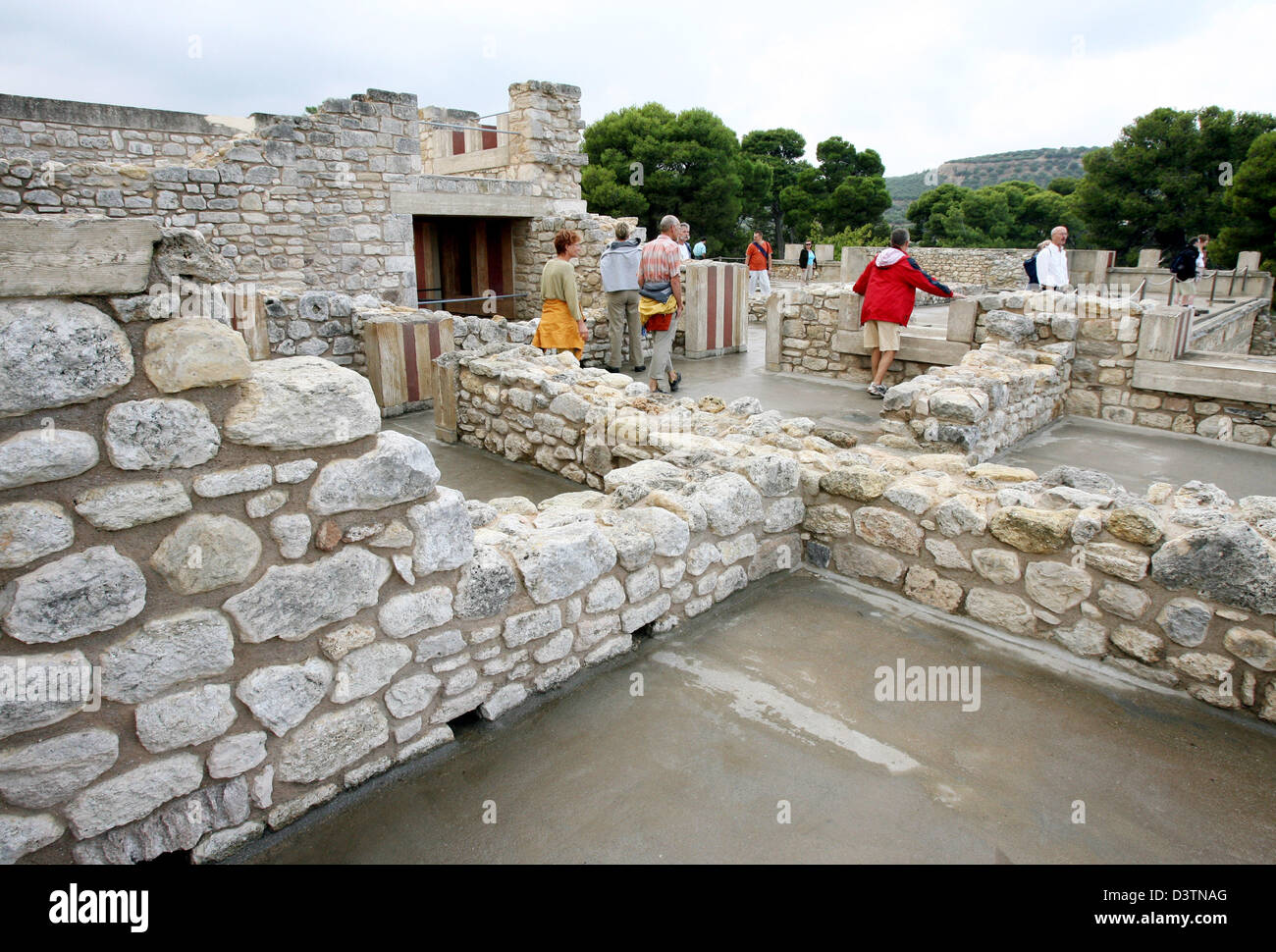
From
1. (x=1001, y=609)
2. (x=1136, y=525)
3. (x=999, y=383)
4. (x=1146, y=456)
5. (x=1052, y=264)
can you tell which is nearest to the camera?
(x=1136, y=525)

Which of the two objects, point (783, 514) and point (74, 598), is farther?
point (783, 514)

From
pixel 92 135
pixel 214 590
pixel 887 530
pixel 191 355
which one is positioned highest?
pixel 92 135

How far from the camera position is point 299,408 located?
7.80ft

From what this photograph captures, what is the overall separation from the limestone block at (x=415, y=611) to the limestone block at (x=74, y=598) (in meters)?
0.74

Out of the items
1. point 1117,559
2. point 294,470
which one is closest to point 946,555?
point 1117,559

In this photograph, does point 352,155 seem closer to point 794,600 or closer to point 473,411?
point 473,411

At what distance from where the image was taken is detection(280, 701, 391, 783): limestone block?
2.49 meters

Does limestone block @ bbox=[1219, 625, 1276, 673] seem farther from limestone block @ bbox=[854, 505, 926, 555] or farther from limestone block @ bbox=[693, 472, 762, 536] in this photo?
limestone block @ bbox=[693, 472, 762, 536]

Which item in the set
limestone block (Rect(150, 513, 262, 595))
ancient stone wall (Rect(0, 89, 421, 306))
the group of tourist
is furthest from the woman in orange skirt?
limestone block (Rect(150, 513, 262, 595))

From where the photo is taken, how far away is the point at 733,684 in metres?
3.23

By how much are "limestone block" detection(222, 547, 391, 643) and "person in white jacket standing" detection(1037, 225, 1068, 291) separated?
9252 mm

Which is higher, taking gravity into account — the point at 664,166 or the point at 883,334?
the point at 664,166

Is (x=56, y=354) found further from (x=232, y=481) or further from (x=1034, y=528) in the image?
(x=1034, y=528)

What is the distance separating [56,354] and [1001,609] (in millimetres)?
3673
